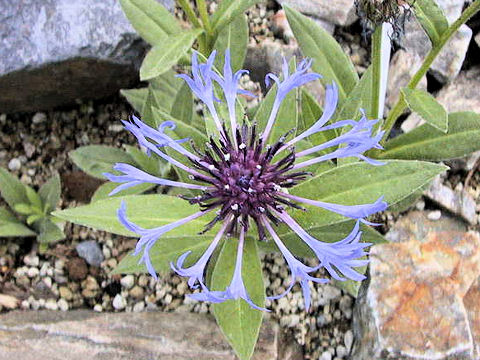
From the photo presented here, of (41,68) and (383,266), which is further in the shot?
(41,68)

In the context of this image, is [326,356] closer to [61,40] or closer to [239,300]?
[239,300]

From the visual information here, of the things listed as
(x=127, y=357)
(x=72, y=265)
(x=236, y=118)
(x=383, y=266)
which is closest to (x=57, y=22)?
(x=72, y=265)

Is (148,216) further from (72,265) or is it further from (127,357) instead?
(72,265)

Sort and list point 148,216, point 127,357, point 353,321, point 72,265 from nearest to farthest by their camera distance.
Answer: point 148,216 → point 127,357 → point 353,321 → point 72,265

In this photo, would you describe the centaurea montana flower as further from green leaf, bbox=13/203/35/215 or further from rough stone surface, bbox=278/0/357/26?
rough stone surface, bbox=278/0/357/26

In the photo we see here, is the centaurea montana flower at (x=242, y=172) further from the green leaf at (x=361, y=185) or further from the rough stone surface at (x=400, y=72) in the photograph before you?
the rough stone surface at (x=400, y=72)
